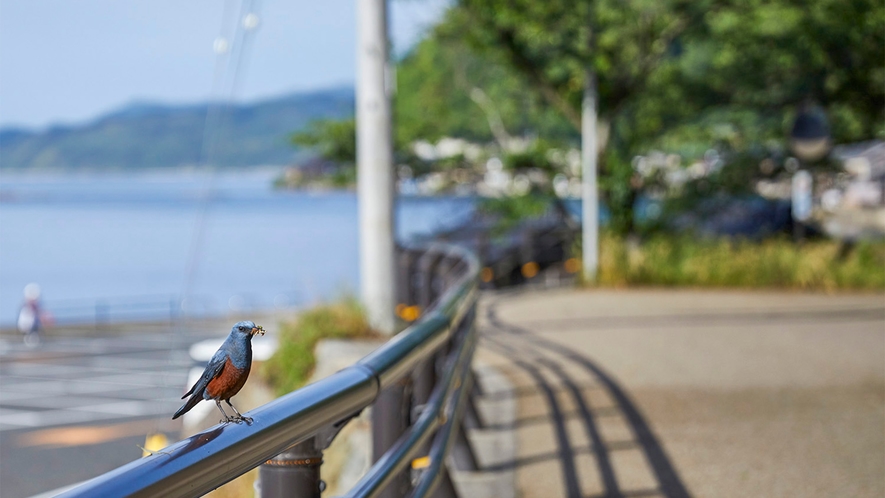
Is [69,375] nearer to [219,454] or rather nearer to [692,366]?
[692,366]

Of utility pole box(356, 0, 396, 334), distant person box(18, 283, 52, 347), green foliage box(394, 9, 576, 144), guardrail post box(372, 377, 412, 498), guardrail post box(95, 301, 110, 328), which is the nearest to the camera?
guardrail post box(372, 377, 412, 498)

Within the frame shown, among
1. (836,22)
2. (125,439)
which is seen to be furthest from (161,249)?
(836,22)

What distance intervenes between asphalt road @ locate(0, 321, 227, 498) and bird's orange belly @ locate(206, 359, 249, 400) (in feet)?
37.3

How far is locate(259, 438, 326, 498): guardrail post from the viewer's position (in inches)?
92.2

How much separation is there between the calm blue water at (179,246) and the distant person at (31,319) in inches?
217

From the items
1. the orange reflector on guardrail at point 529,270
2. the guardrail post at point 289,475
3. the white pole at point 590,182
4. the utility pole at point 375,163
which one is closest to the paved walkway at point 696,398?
the utility pole at point 375,163

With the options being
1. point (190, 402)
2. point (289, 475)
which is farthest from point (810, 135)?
point (190, 402)

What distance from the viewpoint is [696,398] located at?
8.20 m

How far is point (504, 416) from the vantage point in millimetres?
7469

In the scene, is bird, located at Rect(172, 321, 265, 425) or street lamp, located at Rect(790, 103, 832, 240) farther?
street lamp, located at Rect(790, 103, 832, 240)

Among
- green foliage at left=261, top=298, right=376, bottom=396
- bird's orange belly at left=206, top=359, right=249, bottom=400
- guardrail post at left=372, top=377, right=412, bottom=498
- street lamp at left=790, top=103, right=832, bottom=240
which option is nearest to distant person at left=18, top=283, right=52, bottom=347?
street lamp at left=790, top=103, right=832, bottom=240

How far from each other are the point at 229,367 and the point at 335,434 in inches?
35.5

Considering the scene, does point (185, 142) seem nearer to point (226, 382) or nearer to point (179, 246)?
point (226, 382)

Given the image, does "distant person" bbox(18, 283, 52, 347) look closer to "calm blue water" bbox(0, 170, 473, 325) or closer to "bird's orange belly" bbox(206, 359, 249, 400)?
"calm blue water" bbox(0, 170, 473, 325)
